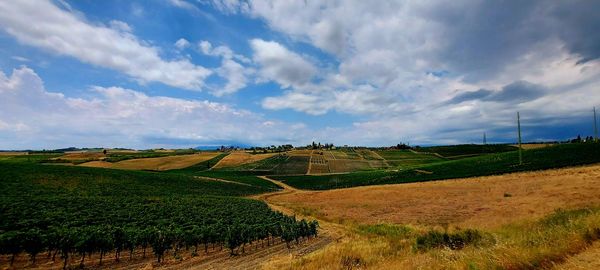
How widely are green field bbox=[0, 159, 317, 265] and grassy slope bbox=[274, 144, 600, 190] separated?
38618 mm

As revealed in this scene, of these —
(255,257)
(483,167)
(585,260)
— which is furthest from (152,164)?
(585,260)

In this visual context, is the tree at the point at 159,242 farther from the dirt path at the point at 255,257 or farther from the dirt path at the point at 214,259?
the dirt path at the point at 255,257

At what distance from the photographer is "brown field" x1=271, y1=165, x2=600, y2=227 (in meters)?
33.0

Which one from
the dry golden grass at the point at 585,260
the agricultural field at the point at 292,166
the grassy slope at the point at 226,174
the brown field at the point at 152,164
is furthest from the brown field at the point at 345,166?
the dry golden grass at the point at 585,260

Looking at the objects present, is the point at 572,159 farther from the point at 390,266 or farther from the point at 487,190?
the point at 390,266

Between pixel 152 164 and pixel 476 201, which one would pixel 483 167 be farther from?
pixel 152 164

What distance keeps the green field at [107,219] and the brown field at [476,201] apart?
11763 mm

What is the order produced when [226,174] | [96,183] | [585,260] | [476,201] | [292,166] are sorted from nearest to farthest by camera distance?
[585,260], [476,201], [96,183], [226,174], [292,166]

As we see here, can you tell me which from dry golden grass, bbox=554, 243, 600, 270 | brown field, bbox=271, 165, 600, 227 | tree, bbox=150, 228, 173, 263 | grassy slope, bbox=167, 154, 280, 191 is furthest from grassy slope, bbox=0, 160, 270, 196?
dry golden grass, bbox=554, 243, 600, 270

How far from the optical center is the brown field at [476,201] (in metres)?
33.0

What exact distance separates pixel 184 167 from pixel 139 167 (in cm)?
1642

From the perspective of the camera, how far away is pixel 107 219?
116ft

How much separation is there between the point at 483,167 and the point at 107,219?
79349mm

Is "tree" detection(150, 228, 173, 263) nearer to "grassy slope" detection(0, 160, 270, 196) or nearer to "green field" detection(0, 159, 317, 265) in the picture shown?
"green field" detection(0, 159, 317, 265)
